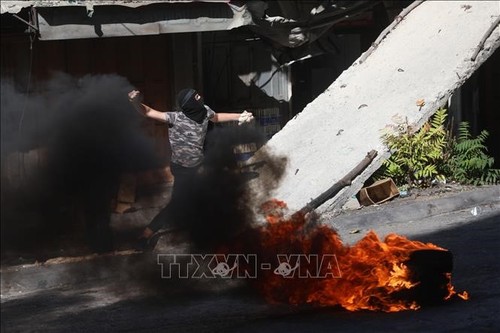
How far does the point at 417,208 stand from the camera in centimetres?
1047

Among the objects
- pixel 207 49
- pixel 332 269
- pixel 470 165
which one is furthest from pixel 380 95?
pixel 332 269

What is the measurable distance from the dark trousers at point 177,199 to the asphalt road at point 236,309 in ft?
2.48

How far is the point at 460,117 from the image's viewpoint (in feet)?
43.3

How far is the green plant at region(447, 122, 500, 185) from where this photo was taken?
11383mm

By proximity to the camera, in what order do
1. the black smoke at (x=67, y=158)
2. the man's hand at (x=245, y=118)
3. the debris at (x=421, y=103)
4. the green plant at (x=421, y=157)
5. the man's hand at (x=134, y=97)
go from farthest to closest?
1. the green plant at (x=421, y=157)
2. the debris at (x=421, y=103)
3. the man's hand at (x=245, y=118)
4. the man's hand at (x=134, y=97)
5. the black smoke at (x=67, y=158)

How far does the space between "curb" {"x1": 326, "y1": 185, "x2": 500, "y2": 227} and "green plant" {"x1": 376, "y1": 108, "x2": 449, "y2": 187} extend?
505 millimetres

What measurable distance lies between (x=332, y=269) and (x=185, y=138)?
9.29 feet

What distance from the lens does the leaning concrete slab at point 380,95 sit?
10.2 meters

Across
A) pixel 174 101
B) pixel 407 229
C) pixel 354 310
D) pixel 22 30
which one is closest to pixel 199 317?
pixel 354 310

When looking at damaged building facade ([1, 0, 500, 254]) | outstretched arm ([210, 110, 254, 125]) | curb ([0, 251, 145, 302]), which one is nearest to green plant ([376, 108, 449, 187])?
damaged building facade ([1, 0, 500, 254])

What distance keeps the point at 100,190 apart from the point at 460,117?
256 inches

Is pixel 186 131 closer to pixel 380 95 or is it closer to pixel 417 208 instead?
pixel 417 208

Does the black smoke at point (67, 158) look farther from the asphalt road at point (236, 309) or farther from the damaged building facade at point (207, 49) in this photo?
the asphalt road at point (236, 309)

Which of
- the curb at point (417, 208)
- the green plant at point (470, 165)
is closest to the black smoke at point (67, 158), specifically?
the curb at point (417, 208)
